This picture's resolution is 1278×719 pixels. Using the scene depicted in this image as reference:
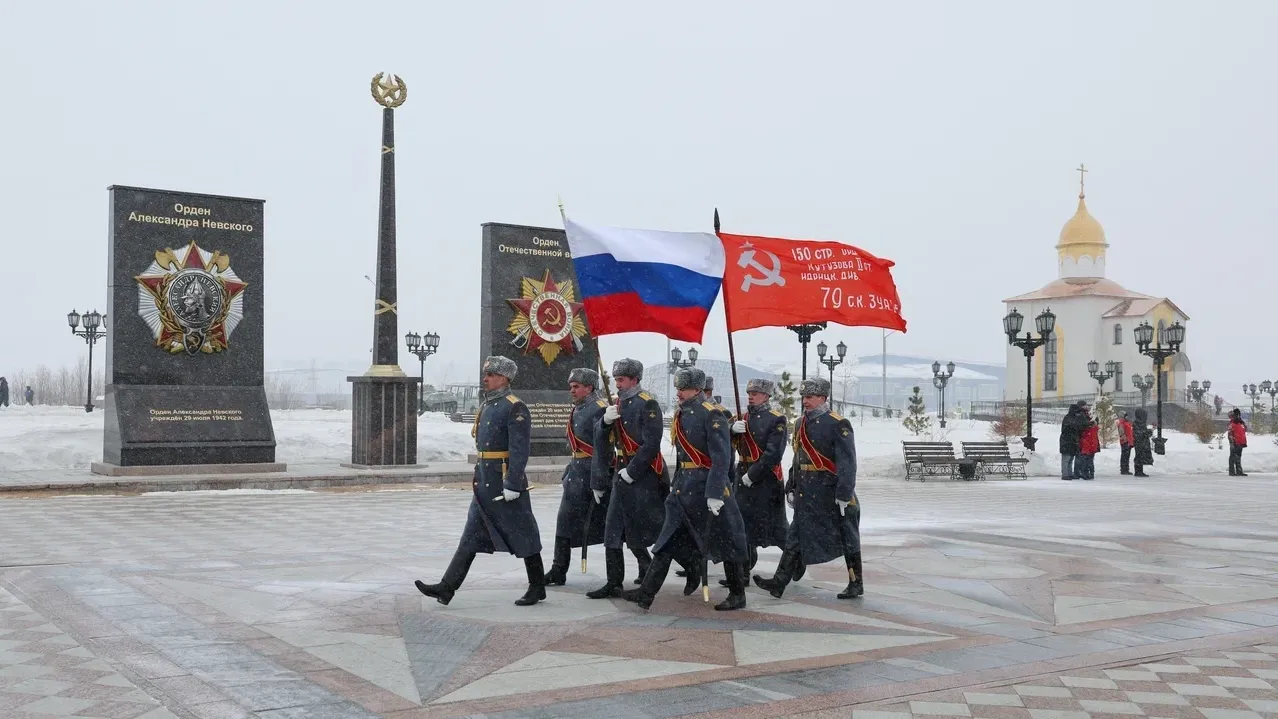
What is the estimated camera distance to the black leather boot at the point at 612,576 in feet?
28.0

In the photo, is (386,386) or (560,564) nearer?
(560,564)

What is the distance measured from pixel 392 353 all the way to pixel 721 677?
54.5 feet

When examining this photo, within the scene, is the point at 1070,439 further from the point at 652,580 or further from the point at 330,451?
the point at 652,580

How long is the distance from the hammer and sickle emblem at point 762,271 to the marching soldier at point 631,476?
1.09 metres

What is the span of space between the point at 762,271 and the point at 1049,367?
67752 mm

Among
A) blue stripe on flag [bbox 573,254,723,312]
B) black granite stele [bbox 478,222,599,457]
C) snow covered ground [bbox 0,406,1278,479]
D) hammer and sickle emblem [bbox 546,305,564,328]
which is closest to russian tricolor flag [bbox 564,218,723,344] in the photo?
blue stripe on flag [bbox 573,254,723,312]

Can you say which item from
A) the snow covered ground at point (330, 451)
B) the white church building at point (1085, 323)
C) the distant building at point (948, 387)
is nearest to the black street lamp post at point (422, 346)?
the snow covered ground at point (330, 451)

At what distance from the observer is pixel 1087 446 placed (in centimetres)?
2411

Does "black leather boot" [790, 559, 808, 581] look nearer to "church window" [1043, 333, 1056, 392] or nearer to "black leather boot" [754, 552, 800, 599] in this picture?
"black leather boot" [754, 552, 800, 599]

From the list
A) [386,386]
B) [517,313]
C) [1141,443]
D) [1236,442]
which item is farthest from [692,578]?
[1236,442]

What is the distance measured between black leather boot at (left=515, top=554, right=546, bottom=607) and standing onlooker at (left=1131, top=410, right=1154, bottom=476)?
20.6 metres

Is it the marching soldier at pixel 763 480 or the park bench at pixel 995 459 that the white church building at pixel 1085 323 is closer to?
the park bench at pixel 995 459

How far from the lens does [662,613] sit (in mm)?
8047

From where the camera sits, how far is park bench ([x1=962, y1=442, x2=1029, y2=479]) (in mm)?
25125
